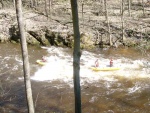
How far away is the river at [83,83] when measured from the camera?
1466cm

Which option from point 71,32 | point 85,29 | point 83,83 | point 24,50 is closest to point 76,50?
point 24,50

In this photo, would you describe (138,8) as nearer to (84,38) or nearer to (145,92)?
(84,38)

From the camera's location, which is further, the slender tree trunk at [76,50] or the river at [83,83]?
the river at [83,83]

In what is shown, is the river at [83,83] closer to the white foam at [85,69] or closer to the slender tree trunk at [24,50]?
the white foam at [85,69]

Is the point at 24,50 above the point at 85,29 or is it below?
above

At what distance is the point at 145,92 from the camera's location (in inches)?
647

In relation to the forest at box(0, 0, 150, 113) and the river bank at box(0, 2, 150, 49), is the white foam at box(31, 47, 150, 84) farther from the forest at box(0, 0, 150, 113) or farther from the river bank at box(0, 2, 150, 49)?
the river bank at box(0, 2, 150, 49)

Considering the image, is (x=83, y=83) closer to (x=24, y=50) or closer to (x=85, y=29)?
(x=24, y=50)

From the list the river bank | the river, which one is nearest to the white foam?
the river

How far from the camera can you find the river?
577 inches

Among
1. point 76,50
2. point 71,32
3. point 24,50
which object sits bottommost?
point 71,32

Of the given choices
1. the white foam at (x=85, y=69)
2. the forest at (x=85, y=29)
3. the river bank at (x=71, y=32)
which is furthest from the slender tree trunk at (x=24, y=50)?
the river bank at (x=71, y=32)

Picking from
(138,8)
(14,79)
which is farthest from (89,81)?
(138,8)

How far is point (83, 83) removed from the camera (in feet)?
59.0
